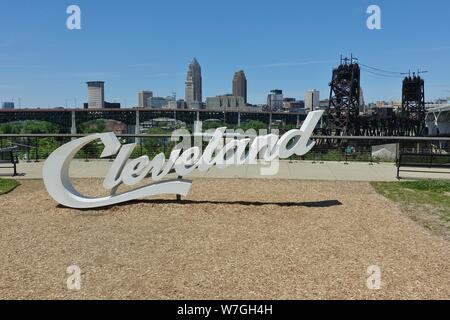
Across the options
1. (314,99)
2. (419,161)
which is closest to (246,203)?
(419,161)

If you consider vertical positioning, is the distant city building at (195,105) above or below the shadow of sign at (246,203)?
above

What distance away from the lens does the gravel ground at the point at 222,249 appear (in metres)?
4.94

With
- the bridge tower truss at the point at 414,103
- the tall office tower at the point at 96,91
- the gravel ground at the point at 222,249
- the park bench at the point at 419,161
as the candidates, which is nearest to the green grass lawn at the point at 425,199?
the gravel ground at the point at 222,249

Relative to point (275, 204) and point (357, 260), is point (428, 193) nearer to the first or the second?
point (275, 204)

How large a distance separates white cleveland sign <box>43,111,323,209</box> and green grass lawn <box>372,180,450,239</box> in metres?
2.54

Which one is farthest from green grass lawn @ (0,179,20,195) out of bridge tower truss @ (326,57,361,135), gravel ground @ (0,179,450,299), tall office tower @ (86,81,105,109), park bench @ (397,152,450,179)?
tall office tower @ (86,81,105,109)

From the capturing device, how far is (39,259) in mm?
5949

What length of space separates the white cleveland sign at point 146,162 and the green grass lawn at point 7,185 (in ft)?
8.22

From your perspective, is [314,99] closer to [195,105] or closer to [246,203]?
[195,105]

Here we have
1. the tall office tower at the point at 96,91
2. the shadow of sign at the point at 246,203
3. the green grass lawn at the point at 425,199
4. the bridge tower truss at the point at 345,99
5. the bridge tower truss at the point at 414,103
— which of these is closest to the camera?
the green grass lawn at the point at 425,199

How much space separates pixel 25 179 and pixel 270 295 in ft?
33.0

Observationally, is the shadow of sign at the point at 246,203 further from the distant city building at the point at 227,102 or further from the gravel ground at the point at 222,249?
the distant city building at the point at 227,102

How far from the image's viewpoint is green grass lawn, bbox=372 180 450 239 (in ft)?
25.8

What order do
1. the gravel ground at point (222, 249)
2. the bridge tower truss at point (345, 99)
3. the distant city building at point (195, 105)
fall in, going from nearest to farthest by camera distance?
the gravel ground at point (222, 249), the bridge tower truss at point (345, 99), the distant city building at point (195, 105)
